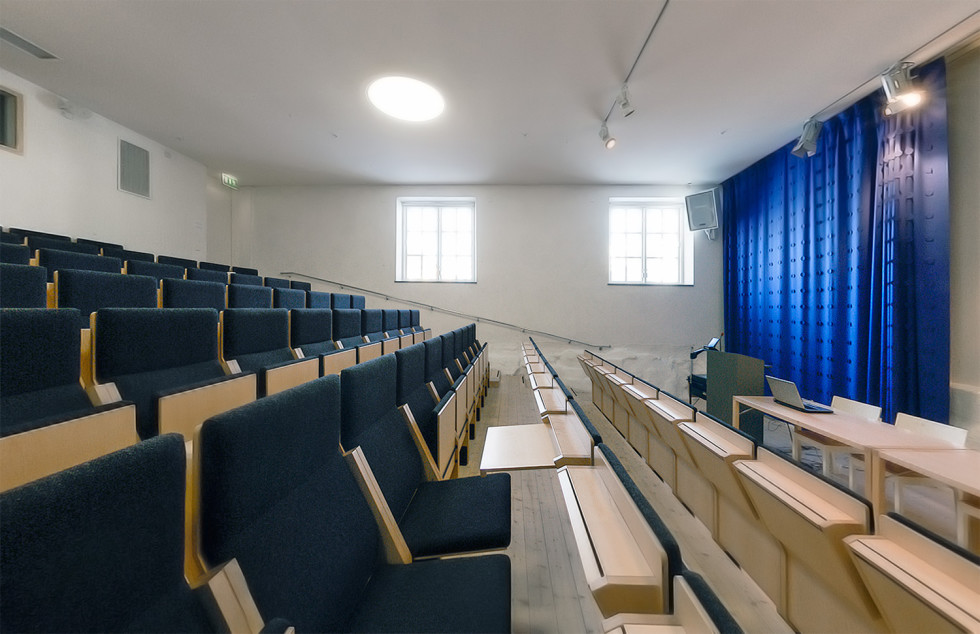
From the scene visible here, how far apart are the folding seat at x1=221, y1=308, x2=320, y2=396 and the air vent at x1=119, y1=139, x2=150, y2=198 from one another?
13.5ft

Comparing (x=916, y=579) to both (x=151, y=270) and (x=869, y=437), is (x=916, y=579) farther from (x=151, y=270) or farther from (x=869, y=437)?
(x=151, y=270)

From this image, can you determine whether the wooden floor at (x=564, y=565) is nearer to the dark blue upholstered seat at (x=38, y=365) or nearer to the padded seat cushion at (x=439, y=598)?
the padded seat cushion at (x=439, y=598)

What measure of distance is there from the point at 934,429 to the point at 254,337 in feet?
10.9

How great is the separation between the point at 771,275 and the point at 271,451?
18.5 feet

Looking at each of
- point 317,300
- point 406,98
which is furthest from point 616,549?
point 406,98

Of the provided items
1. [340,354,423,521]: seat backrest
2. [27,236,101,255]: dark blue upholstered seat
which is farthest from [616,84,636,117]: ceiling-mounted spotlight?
[27,236,101,255]: dark blue upholstered seat

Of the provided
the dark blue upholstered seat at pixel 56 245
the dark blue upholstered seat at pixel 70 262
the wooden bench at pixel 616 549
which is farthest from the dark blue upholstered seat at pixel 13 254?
the wooden bench at pixel 616 549

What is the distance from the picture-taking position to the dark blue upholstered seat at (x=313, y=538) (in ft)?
1.73

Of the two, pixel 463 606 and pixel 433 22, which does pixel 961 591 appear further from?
pixel 433 22

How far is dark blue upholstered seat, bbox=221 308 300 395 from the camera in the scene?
1699mm

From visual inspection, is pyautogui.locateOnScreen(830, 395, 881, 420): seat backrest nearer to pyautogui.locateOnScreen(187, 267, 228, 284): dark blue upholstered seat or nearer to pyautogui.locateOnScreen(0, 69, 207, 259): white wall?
pyautogui.locateOnScreen(187, 267, 228, 284): dark blue upholstered seat

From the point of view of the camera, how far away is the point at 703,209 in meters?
5.54

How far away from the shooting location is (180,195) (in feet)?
16.5

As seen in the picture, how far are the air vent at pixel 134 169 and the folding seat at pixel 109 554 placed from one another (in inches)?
225
